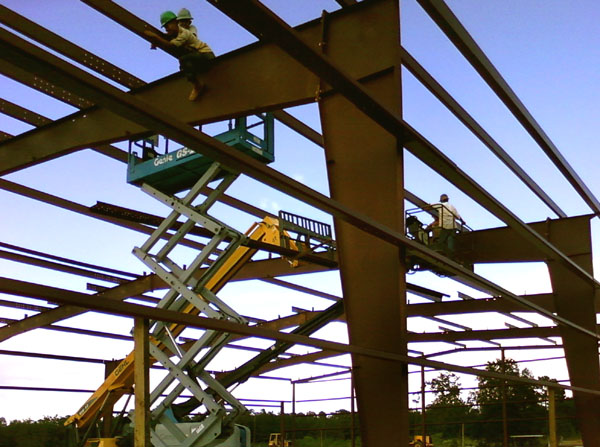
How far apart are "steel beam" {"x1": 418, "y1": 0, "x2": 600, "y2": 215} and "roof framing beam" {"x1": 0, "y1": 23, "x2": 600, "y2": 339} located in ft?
4.29

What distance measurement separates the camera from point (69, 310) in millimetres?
15820

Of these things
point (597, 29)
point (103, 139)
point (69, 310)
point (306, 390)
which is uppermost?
point (597, 29)

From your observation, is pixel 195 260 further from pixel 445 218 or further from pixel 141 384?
pixel 141 384

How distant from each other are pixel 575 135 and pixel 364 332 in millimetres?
9096

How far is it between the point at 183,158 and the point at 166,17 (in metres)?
3.23

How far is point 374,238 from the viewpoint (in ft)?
19.0

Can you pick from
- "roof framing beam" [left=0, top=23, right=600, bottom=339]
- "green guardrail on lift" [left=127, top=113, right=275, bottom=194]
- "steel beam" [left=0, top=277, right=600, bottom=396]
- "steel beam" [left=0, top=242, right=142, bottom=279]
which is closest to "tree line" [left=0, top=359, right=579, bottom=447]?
"steel beam" [left=0, top=242, right=142, bottom=279]

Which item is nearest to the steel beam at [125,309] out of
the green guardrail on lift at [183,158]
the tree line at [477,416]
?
the green guardrail on lift at [183,158]

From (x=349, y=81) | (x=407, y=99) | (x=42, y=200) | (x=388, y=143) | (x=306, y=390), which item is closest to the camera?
(x=349, y=81)

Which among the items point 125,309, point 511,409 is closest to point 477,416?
Answer: point 511,409

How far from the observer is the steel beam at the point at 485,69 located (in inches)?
233

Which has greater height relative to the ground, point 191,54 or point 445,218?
point 445,218

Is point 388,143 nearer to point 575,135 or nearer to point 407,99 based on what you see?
point 407,99

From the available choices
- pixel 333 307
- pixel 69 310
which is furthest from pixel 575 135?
pixel 69 310
